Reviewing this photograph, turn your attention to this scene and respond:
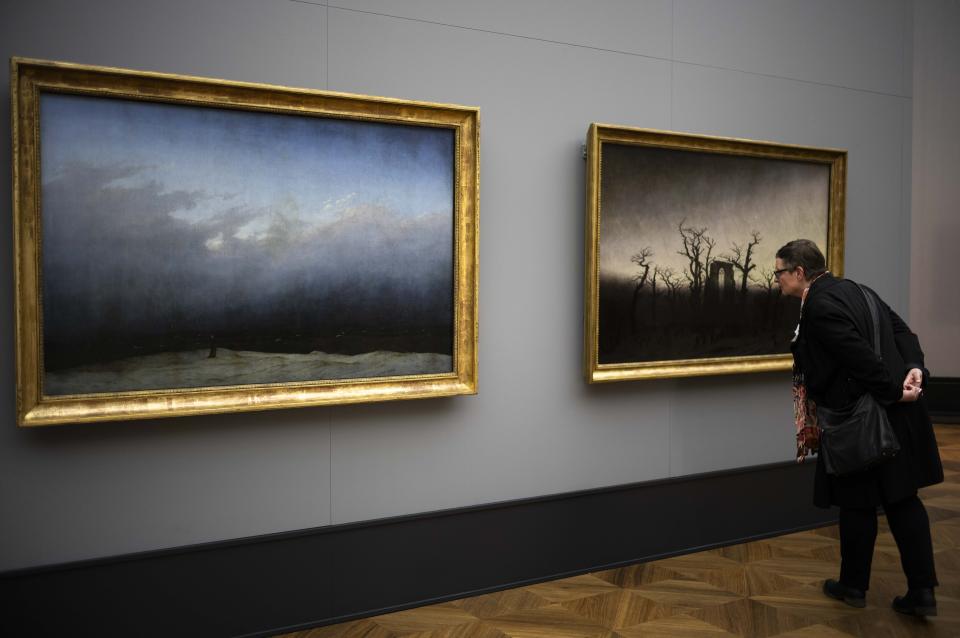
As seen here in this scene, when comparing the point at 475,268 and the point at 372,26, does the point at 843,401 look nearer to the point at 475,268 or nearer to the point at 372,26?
the point at 475,268

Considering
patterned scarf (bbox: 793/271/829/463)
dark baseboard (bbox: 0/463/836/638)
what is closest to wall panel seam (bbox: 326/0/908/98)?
patterned scarf (bbox: 793/271/829/463)

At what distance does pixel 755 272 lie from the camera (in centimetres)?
606

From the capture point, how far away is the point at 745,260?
6.01 m

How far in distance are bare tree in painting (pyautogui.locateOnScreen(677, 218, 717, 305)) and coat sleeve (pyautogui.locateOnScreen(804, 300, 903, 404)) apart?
48.6 inches

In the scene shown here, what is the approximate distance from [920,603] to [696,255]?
9.06 feet

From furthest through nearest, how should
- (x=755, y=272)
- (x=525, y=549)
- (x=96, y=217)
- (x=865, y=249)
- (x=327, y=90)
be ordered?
1. (x=865, y=249)
2. (x=755, y=272)
3. (x=525, y=549)
4. (x=327, y=90)
5. (x=96, y=217)

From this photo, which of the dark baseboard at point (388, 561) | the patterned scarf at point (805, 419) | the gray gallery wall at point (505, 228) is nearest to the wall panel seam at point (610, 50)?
the gray gallery wall at point (505, 228)

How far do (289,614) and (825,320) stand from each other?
12.3ft

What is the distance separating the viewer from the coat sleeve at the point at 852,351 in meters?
4.47

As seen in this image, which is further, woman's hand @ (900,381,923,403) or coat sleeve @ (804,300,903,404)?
woman's hand @ (900,381,923,403)

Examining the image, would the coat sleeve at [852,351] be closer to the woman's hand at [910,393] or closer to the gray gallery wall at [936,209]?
the woman's hand at [910,393]

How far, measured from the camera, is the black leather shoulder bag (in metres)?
4.48

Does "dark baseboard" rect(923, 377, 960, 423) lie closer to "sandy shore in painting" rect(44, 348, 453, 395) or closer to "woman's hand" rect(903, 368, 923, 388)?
"woman's hand" rect(903, 368, 923, 388)

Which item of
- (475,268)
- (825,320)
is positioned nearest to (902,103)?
(825,320)
